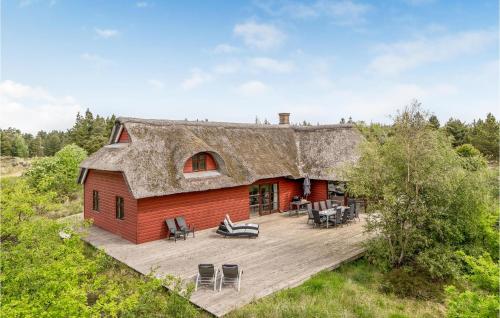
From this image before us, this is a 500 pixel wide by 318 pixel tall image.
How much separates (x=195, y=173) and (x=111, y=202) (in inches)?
175

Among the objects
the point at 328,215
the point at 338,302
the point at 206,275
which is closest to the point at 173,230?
the point at 206,275

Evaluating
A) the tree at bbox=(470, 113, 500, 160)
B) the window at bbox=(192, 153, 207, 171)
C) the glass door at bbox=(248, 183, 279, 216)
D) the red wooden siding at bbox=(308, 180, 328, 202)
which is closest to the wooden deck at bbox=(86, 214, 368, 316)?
the glass door at bbox=(248, 183, 279, 216)

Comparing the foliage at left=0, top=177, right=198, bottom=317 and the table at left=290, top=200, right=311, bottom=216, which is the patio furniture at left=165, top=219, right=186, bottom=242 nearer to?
the foliage at left=0, top=177, right=198, bottom=317

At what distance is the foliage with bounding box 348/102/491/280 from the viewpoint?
10.0 m

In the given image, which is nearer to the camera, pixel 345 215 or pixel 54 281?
pixel 54 281

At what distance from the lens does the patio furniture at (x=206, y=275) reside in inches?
343

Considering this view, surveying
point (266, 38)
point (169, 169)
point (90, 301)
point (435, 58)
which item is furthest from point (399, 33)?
point (90, 301)

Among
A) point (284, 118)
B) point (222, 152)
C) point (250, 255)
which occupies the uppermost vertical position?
point (284, 118)

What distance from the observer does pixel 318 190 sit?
66.9ft

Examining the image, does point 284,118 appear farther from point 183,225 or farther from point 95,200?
point 95,200

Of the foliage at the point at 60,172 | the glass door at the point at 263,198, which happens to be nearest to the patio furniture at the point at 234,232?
the glass door at the point at 263,198

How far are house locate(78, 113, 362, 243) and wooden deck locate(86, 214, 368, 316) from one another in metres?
1.16

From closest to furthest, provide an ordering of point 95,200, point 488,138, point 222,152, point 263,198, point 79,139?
point 95,200 → point 222,152 → point 263,198 → point 488,138 → point 79,139

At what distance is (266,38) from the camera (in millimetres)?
20672
